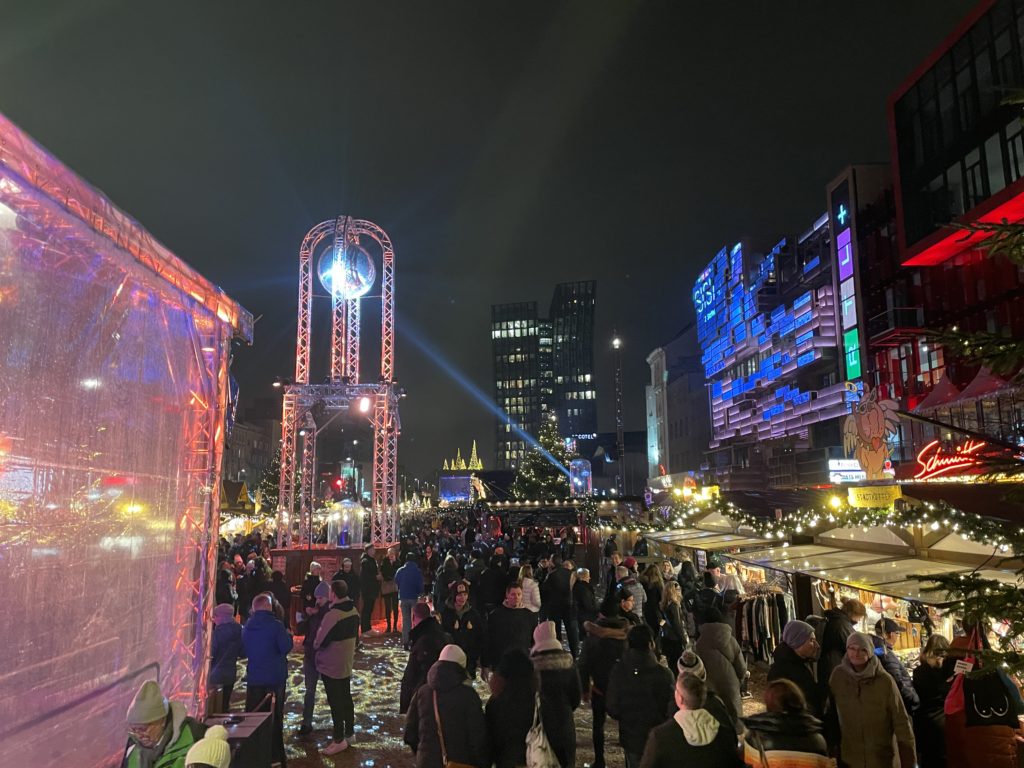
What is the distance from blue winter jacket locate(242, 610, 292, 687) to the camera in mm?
6578

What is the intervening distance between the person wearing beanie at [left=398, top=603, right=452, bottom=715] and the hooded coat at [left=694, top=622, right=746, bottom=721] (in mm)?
2436

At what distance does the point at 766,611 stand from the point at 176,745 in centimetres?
860

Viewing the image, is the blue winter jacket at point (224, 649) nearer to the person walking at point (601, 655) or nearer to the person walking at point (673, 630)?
the person walking at point (601, 655)

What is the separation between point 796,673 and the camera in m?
5.35

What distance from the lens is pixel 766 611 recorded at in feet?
33.2

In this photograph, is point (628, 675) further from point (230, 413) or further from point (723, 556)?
point (723, 556)

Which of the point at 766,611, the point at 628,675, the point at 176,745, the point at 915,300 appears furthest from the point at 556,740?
the point at 915,300

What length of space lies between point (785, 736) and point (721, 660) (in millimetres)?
2565

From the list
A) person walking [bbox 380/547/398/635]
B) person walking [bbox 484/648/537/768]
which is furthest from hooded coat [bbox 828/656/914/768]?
person walking [bbox 380/547/398/635]

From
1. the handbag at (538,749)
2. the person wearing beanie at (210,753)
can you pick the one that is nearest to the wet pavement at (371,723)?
the handbag at (538,749)

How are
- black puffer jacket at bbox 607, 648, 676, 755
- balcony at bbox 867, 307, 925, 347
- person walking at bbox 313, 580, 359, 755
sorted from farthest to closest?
balcony at bbox 867, 307, 925, 347, person walking at bbox 313, 580, 359, 755, black puffer jacket at bbox 607, 648, 676, 755

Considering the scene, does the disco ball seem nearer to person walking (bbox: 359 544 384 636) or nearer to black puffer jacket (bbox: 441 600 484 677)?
person walking (bbox: 359 544 384 636)

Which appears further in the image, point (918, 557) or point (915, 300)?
point (915, 300)

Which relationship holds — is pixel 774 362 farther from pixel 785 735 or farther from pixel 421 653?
pixel 785 735
